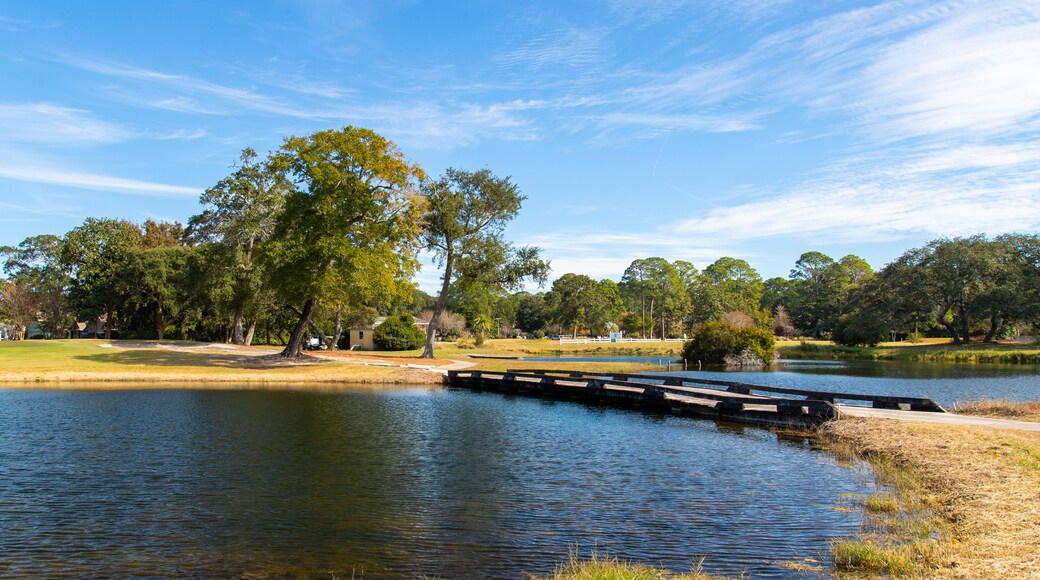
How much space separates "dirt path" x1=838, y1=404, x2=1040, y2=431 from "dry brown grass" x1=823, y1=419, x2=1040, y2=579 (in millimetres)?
1354

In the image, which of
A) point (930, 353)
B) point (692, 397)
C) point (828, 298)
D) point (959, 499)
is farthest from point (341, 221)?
point (828, 298)

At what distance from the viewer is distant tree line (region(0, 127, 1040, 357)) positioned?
41.3 m

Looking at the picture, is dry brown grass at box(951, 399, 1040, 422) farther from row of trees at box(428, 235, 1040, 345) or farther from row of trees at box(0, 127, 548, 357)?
row of trees at box(428, 235, 1040, 345)

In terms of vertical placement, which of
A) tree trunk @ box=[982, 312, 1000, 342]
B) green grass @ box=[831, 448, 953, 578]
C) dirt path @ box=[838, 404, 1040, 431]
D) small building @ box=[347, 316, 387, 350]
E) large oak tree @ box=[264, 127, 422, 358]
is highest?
large oak tree @ box=[264, 127, 422, 358]

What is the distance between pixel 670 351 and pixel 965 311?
33.2 meters

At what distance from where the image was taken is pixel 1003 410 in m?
20.4

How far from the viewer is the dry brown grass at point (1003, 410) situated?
63.6ft

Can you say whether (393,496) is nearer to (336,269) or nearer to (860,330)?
(336,269)

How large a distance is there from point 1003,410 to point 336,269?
34648mm

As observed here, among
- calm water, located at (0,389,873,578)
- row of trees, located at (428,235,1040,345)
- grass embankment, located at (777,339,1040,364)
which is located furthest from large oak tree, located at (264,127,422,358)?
grass embankment, located at (777,339,1040,364)

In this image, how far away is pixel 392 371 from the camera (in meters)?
39.2

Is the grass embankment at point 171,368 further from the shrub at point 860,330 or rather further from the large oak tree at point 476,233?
the shrub at point 860,330

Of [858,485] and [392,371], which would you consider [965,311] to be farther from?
[858,485]

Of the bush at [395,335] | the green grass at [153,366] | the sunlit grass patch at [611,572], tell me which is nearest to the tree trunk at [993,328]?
the bush at [395,335]
